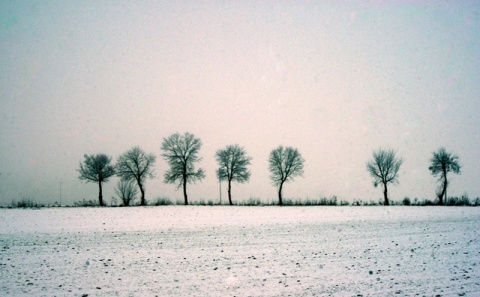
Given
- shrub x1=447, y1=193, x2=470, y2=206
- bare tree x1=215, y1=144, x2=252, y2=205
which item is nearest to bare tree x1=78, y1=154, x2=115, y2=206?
bare tree x1=215, y1=144, x2=252, y2=205

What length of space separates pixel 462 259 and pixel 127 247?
439 inches

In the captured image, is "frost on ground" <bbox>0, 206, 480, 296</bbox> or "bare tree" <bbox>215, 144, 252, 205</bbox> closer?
"frost on ground" <bbox>0, 206, 480, 296</bbox>

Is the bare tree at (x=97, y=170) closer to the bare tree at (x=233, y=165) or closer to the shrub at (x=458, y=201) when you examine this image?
the bare tree at (x=233, y=165)

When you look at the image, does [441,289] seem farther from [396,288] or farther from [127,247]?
[127,247]

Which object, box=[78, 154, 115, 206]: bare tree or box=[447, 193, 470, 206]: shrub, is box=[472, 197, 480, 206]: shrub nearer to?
box=[447, 193, 470, 206]: shrub

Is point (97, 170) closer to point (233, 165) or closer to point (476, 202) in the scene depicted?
point (233, 165)

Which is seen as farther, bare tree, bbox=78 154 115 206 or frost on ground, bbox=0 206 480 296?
bare tree, bbox=78 154 115 206

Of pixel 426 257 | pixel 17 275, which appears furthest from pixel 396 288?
pixel 17 275

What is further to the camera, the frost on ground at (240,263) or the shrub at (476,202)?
the shrub at (476,202)

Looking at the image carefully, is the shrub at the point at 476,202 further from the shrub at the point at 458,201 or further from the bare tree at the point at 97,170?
the bare tree at the point at 97,170

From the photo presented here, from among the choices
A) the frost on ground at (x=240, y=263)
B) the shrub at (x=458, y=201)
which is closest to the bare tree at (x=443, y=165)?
the shrub at (x=458, y=201)

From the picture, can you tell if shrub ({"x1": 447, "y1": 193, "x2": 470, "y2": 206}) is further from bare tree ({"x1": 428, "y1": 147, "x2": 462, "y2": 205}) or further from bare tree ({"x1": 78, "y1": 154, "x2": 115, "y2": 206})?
bare tree ({"x1": 78, "y1": 154, "x2": 115, "y2": 206})

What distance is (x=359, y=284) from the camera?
884 cm

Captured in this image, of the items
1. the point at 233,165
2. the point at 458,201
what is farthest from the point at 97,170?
the point at 458,201
